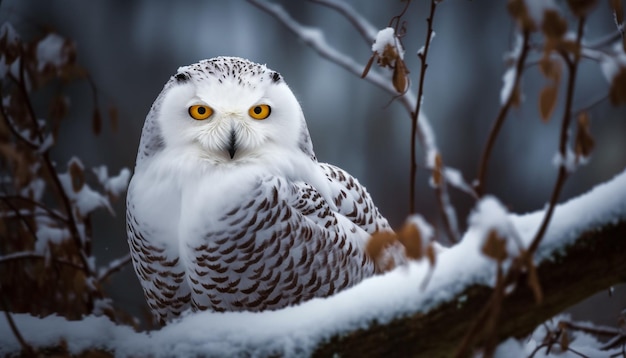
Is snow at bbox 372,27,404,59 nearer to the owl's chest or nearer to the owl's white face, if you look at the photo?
the owl's white face

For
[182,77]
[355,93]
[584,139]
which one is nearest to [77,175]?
[182,77]

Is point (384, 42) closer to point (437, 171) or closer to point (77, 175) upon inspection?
point (437, 171)

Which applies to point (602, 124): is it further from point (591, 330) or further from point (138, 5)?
point (138, 5)

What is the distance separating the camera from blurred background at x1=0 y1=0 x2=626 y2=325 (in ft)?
5.61

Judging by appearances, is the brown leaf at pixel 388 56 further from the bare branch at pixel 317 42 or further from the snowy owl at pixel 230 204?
the bare branch at pixel 317 42

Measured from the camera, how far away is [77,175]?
43.3 inches

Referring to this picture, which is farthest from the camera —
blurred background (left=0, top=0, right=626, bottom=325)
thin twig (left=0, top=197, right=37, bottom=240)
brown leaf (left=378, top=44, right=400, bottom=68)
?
blurred background (left=0, top=0, right=626, bottom=325)

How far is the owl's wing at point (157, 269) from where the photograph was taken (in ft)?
2.92

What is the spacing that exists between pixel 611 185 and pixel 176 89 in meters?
0.60

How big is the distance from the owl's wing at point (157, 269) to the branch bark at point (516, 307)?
30 centimetres

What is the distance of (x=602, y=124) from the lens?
167 centimetres

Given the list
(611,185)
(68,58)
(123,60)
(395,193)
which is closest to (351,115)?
(395,193)

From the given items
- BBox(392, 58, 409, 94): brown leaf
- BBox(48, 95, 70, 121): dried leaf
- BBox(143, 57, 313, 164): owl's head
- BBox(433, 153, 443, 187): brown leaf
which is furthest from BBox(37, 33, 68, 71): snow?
BBox(433, 153, 443, 187): brown leaf

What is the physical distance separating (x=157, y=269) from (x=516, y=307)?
522 mm
